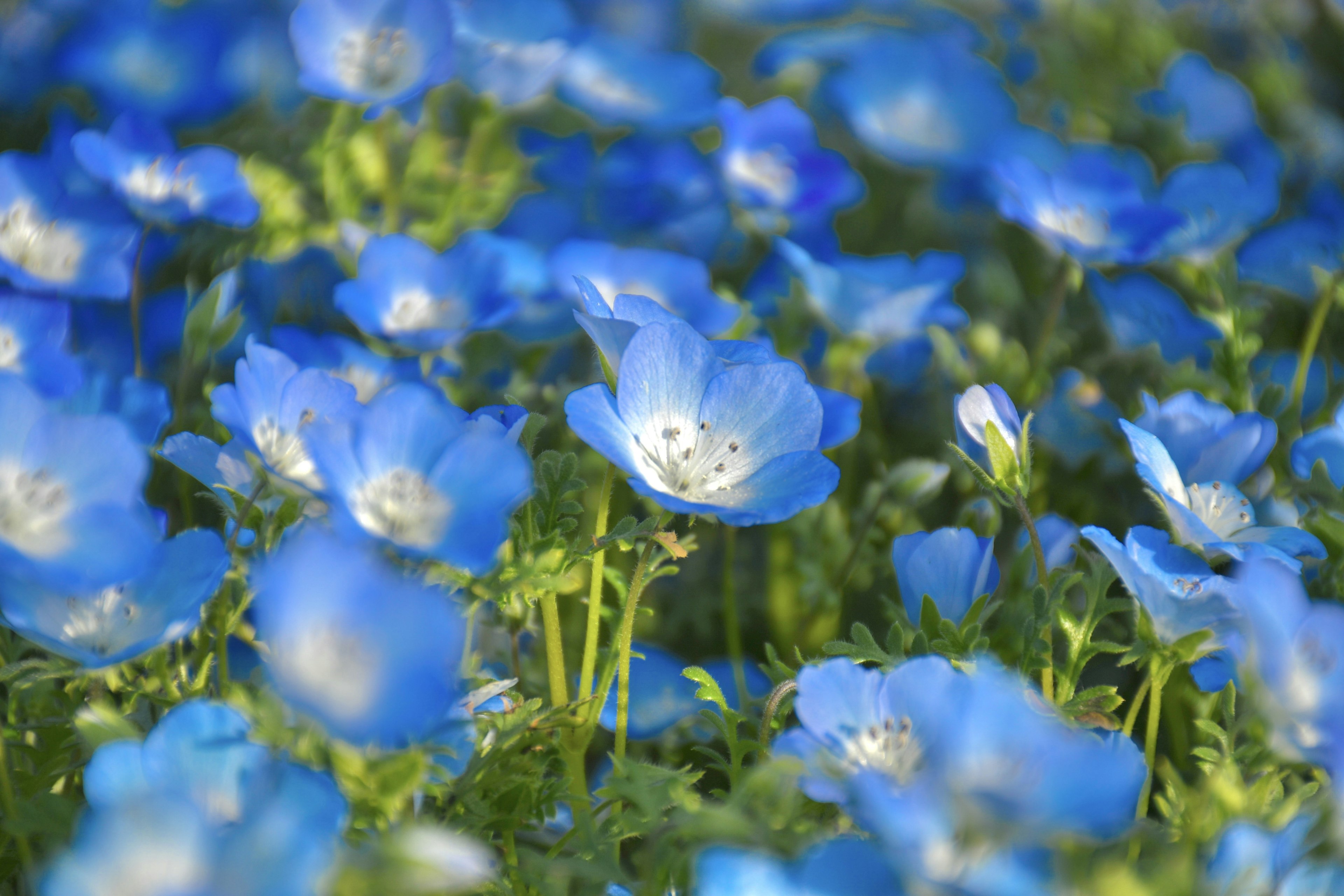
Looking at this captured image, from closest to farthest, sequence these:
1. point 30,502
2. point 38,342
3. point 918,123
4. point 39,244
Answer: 1. point 30,502
2. point 38,342
3. point 39,244
4. point 918,123

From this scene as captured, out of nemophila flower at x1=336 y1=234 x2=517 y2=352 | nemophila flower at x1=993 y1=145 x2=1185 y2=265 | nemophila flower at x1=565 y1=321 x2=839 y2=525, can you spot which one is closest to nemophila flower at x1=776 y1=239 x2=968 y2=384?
nemophila flower at x1=993 y1=145 x2=1185 y2=265

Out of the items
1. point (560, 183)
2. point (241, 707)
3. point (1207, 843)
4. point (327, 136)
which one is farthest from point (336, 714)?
point (560, 183)

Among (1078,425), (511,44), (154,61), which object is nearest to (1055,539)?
(1078,425)

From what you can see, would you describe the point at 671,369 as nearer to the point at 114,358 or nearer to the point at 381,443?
the point at 381,443

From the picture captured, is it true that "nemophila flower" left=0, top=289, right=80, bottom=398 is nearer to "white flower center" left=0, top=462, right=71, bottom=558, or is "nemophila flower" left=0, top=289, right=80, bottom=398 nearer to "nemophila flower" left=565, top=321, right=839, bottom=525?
"white flower center" left=0, top=462, right=71, bottom=558

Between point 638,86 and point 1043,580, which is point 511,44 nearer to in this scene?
point 638,86

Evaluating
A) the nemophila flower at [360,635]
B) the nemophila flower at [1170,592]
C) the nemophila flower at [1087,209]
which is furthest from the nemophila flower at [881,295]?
the nemophila flower at [360,635]
